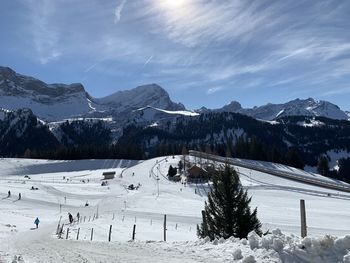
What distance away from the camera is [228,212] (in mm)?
26281

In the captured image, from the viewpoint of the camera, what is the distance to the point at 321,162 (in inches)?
6649

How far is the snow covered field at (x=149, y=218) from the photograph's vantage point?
50.6 feet

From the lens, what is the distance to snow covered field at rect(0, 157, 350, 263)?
15438 millimetres

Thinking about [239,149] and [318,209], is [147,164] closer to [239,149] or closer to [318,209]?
[239,149]

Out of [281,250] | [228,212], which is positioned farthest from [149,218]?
[281,250]

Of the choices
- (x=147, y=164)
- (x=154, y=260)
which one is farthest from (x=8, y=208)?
(x=147, y=164)

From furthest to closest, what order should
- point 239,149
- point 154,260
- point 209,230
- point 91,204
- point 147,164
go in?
point 239,149, point 147,164, point 91,204, point 209,230, point 154,260

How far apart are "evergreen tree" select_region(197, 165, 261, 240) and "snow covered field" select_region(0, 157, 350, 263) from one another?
1.76 meters

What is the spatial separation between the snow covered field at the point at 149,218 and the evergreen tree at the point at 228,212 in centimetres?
176

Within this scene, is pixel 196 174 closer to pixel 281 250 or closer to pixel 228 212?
pixel 228 212

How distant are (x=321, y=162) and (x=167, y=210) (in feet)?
368

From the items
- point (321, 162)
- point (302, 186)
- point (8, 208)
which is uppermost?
point (321, 162)

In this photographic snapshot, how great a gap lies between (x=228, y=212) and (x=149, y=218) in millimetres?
37160

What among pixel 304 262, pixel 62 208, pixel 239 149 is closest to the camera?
pixel 304 262
